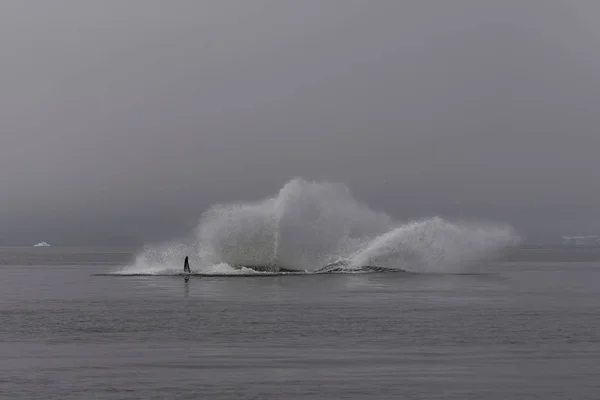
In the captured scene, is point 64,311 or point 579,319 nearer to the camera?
point 579,319

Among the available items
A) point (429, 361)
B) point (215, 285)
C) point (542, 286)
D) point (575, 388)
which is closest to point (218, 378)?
point (429, 361)

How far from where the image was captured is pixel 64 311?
158 feet

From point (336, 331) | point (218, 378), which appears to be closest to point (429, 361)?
point (218, 378)

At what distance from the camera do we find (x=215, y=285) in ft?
240

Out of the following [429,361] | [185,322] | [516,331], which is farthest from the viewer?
[185,322]

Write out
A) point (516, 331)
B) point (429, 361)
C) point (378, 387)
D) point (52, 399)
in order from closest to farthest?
point (52, 399), point (378, 387), point (429, 361), point (516, 331)

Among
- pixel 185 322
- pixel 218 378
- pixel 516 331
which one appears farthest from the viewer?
pixel 185 322

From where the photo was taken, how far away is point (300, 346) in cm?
3216

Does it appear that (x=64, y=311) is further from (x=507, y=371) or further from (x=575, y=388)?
(x=575, y=388)

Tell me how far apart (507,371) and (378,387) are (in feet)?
16.2

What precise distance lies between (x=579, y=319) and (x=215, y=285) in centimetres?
3667

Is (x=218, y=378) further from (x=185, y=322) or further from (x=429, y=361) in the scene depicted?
(x=185, y=322)

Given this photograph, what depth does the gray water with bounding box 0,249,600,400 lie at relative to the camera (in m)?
23.4

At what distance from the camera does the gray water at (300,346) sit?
23.4 m
